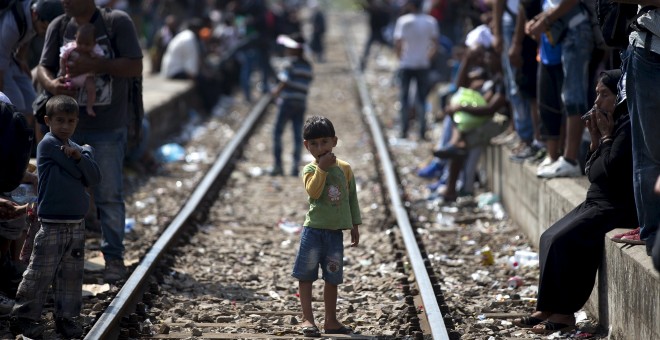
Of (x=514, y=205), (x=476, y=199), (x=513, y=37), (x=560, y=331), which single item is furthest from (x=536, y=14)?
(x=560, y=331)

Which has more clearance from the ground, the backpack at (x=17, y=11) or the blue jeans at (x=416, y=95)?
the backpack at (x=17, y=11)

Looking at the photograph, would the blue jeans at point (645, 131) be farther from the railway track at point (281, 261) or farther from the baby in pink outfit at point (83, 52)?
the baby in pink outfit at point (83, 52)

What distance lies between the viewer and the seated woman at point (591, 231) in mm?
6953

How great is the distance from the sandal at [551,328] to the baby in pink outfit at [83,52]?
3.36 meters

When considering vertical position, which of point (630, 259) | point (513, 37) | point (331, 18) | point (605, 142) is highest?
point (331, 18)

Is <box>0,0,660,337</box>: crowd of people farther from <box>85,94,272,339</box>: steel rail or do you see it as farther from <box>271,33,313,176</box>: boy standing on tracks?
<box>85,94,272,339</box>: steel rail

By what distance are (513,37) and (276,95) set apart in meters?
3.61

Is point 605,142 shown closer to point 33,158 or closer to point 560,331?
point 560,331

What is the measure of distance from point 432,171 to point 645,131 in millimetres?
7450

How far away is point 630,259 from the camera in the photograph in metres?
6.31

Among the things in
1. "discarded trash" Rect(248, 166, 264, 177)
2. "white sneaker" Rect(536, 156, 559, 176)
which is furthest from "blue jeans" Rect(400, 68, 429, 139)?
"white sneaker" Rect(536, 156, 559, 176)

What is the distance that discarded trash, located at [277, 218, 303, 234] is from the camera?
10.6 metres

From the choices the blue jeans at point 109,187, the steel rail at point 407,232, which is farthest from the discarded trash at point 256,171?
the blue jeans at point 109,187

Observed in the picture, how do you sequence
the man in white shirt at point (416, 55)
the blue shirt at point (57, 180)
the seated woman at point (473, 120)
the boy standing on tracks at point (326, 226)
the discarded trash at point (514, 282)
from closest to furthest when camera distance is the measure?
1. the blue shirt at point (57, 180)
2. the boy standing on tracks at point (326, 226)
3. the discarded trash at point (514, 282)
4. the seated woman at point (473, 120)
5. the man in white shirt at point (416, 55)
